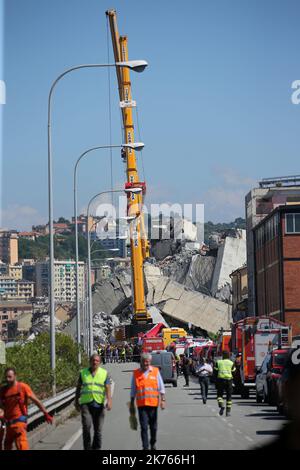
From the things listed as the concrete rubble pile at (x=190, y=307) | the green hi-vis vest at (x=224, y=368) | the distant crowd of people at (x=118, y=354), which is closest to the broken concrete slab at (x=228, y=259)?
the concrete rubble pile at (x=190, y=307)

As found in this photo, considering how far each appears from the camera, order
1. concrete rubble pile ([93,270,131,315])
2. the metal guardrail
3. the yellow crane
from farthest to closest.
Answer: concrete rubble pile ([93,270,131,315]), the yellow crane, the metal guardrail

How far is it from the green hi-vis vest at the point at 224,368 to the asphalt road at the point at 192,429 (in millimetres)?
1072

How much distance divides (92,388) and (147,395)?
3.08 ft

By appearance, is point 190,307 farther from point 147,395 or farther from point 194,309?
point 147,395

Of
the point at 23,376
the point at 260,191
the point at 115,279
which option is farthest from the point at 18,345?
the point at 115,279

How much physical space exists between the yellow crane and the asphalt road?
38.9 metres

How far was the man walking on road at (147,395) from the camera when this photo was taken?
1852cm

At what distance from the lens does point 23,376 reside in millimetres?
28953

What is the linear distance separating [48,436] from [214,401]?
15.3m

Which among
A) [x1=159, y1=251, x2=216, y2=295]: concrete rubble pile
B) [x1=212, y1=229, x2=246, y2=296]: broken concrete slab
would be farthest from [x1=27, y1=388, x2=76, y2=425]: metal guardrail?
[x1=159, y1=251, x2=216, y2=295]: concrete rubble pile

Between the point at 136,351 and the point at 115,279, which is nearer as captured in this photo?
the point at 136,351

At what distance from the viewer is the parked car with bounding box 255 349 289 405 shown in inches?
1272

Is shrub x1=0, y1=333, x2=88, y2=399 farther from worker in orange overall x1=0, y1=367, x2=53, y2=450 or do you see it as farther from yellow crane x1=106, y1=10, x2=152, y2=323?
yellow crane x1=106, y1=10, x2=152, y2=323

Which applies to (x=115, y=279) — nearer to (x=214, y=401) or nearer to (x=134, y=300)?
(x=134, y=300)
